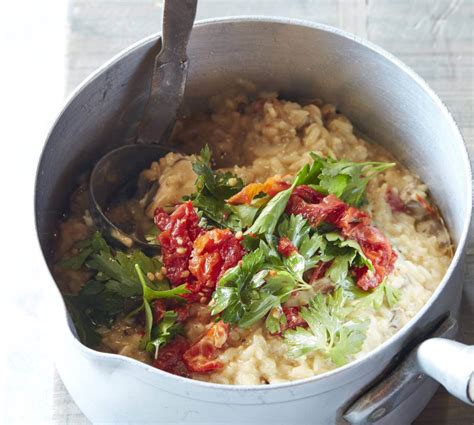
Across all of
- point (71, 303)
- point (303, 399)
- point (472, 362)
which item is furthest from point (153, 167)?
point (472, 362)

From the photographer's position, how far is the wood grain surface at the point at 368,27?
2.73m

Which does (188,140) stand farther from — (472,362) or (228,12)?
(472,362)

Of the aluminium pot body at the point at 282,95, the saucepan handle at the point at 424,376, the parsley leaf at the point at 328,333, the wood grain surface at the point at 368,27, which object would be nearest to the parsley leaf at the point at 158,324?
the aluminium pot body at the point at 282,95

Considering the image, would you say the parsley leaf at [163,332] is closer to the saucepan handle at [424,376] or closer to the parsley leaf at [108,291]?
the parsley leaf at [108,291]

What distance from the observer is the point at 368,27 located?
2.82 metres

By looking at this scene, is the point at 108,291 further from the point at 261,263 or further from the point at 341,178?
the point at 341,178

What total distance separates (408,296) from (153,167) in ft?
2.37

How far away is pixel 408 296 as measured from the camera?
1.99 m

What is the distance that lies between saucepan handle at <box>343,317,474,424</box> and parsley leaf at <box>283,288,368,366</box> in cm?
10

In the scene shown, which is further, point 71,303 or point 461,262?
point 71,303

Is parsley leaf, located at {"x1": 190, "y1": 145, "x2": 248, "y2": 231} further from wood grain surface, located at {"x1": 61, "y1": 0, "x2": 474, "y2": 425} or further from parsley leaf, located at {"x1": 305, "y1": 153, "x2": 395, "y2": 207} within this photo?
wood grain surface, located at {"x1": 61, "y1": 0, "x2": 474, "y2": 425}

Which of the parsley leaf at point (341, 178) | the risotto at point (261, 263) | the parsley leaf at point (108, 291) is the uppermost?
the parsley leaf at point (341, 178)

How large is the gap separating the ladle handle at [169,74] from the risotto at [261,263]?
0.12 meters

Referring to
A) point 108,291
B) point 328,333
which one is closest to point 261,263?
point 328,333
